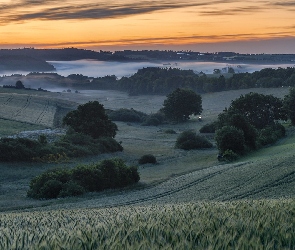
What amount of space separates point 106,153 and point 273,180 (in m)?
44.6

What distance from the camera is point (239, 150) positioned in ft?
249

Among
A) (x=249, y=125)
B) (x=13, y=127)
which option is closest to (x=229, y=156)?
(x=249, y=125)

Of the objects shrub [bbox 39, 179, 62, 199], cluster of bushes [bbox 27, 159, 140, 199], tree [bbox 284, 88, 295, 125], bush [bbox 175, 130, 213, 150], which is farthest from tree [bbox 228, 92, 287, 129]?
shrub [bbox 39, 179, 62, 199]

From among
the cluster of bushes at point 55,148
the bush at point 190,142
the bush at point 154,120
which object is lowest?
the bush at point 154,120

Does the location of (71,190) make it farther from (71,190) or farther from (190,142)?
(190,142)

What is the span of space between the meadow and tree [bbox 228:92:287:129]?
7.27m

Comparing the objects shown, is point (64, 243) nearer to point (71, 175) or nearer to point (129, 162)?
point (71, 175)

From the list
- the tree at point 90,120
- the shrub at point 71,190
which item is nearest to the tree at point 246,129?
the tree at point 90,120

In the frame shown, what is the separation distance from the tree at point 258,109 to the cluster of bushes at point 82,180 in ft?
161

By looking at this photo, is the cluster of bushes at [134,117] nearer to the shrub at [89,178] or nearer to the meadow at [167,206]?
the meadow at [167,206]

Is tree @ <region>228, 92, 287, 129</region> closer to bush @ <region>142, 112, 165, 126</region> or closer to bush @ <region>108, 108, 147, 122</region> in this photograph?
bush @ <region>142, 112, 165, 126</region>

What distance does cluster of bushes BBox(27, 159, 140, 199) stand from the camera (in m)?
52.1

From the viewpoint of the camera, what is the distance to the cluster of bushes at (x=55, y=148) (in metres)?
73.5

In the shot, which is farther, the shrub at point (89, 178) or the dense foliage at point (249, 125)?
the dense foliage at point (249, 125)
